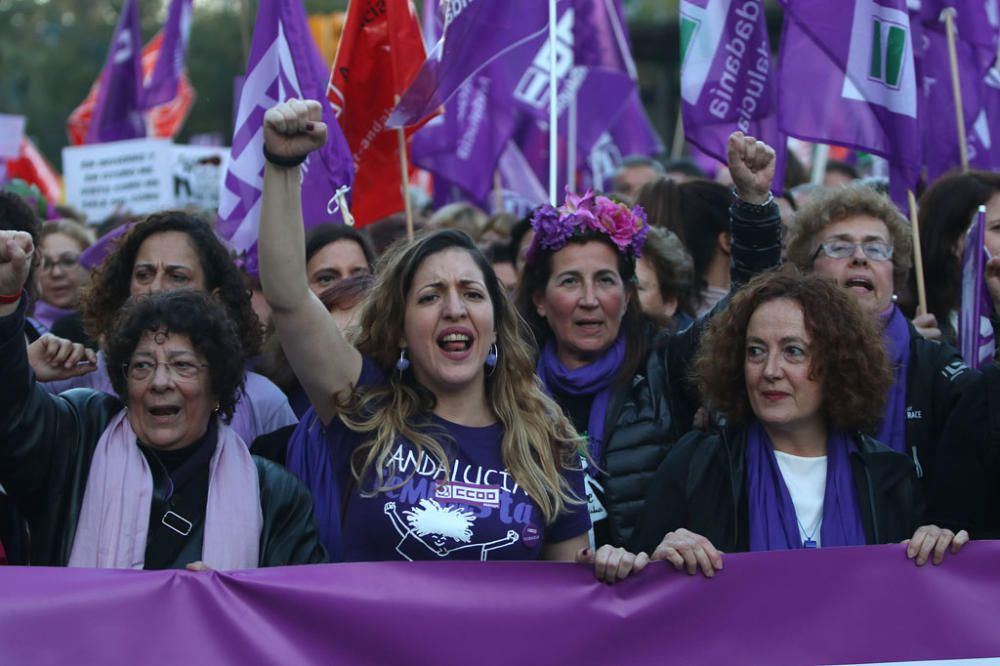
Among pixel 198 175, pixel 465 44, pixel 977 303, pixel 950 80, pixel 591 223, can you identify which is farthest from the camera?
pixel 198 175

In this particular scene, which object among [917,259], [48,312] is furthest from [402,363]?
[48,312]

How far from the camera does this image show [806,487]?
3820mm

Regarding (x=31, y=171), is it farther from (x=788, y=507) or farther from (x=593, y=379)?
(x=788, y=507)

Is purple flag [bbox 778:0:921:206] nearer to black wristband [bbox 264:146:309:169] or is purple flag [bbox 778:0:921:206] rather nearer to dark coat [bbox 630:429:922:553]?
dark coat [bbox 630:429:922:553]

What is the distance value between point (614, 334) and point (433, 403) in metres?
1.00

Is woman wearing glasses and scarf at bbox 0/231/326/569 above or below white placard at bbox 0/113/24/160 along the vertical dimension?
below

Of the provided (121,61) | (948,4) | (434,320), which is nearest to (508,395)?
(434,320)

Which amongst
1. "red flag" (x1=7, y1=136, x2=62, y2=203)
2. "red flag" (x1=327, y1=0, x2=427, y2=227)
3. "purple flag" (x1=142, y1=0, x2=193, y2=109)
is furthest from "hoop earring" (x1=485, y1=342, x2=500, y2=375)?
"red flag" (x1=7, y1=136, x2=62, y2=203)

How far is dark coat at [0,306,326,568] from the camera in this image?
3.36m

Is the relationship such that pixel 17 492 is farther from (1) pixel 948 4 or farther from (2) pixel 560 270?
(1) pixel 948 4

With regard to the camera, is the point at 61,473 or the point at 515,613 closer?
the point at 515,613

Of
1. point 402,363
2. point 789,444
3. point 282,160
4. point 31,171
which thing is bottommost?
point 789,444

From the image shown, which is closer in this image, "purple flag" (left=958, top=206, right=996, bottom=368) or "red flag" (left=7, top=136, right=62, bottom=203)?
"purple flag" (left=958, top=206, right=996, bottom=368)

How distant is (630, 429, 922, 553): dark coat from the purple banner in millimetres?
201
